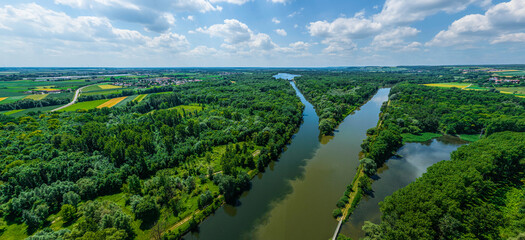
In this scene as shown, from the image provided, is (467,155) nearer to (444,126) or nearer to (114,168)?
(444,126)

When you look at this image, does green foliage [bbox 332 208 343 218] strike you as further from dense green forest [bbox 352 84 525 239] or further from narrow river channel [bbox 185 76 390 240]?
dense green forest [bbox 352 84 525 239]

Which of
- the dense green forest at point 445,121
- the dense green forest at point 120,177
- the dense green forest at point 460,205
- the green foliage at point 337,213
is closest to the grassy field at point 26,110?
the dense green forest at point 120,177

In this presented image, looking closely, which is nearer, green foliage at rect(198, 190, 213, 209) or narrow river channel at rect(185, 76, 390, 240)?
A: narrow river channel at rect(185, 76, 390, 240)

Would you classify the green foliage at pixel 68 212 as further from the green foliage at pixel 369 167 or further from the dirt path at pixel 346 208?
the green foliage at pixel 369 167

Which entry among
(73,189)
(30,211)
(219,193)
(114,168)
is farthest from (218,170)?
(30,211)

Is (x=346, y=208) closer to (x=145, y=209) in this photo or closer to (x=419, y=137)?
(x=145, y=209)

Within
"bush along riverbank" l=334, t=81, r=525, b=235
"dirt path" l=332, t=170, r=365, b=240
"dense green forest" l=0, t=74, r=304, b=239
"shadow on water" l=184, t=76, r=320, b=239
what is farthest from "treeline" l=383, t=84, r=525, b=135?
"dense green forest" l=0, t=74, r=304, b=239

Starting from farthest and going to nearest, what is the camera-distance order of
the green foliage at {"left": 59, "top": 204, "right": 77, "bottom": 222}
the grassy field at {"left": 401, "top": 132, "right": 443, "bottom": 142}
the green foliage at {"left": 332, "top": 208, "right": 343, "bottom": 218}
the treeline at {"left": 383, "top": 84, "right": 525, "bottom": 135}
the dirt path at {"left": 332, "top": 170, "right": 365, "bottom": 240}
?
1. the grassy field at {"left": 401, "top": 132, "right": 443, "bottom": 142}
2. the treeline at {"left": 383, "top": 84, "right": 525, "bottom": 135}
3. the green foliage at {"left": 332, "top": 208, "right": 343, "bottom": 218}
4. the green foliage at {"left": 59, "top": 204, "right": 77, "bottom": 222}
5. the dirt path at {"left": 332, "top": 170, "right": 365, "bottom": 240}
